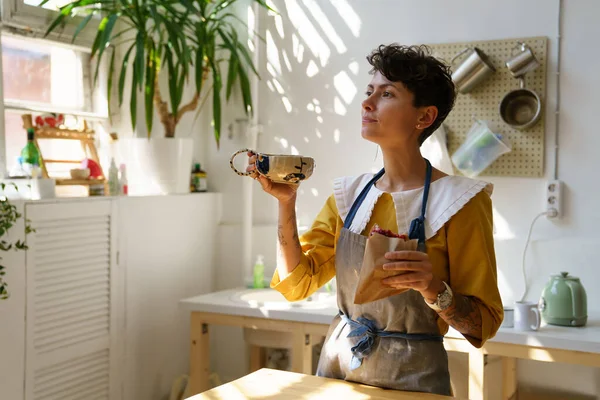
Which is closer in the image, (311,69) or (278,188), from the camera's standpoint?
(278,188)

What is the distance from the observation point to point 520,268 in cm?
311

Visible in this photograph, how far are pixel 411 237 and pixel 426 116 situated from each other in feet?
1.07

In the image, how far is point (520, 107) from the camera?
308 cm

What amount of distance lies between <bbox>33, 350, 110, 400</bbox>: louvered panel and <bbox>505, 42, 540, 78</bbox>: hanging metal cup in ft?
6.99

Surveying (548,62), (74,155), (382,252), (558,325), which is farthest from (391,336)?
(74,155)

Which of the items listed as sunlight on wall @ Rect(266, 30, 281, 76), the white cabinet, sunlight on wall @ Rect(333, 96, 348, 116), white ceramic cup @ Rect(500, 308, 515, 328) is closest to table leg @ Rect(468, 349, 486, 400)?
white ceramic cup @ Rect(500, 308, 515, 328)

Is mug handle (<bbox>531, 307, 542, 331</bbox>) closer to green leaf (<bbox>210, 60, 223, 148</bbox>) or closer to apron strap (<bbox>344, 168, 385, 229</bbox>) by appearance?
apron strap (<bbox>344, 168, 385, 229</bbox>)

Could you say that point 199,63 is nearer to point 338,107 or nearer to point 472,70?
point 338,107

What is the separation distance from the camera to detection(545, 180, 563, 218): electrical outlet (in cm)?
301

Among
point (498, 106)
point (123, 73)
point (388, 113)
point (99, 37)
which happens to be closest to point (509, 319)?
point (498, 106)

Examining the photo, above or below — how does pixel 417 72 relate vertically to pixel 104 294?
above

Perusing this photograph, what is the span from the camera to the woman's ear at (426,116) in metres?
1.82

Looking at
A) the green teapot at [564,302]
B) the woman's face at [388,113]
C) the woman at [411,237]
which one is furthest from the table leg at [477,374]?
the woman's face at [388,113]

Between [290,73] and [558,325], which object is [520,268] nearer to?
[558,325]
